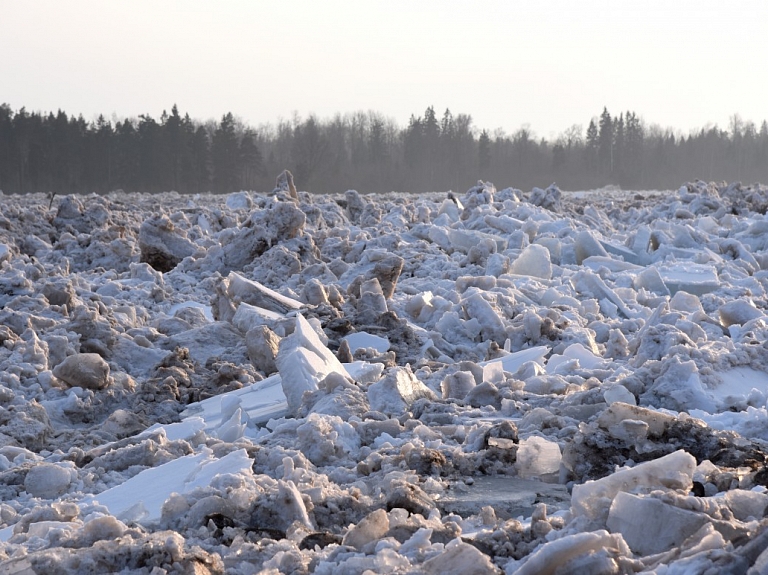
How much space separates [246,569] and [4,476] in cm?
169

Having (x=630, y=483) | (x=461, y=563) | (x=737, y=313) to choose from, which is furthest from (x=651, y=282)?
(x=461, y=563)

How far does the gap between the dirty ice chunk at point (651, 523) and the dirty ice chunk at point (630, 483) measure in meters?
0.09

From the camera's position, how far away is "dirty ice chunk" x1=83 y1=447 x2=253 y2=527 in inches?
104

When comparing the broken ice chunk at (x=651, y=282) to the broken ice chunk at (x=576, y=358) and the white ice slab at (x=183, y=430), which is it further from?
the white ice slab at (x=183, y=430)

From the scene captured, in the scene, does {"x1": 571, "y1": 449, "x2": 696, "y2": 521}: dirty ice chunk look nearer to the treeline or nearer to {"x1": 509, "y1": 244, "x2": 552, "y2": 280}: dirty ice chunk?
{"x1": 509, "y1": 244, "x2": 552, "y2": 280}: dirty ice chunk

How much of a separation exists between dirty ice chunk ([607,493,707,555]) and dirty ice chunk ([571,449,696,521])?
0.09m

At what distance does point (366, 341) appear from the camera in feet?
17.9

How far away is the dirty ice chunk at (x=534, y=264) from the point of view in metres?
7.98

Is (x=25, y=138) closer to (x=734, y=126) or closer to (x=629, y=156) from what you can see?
(x=629, y=156)

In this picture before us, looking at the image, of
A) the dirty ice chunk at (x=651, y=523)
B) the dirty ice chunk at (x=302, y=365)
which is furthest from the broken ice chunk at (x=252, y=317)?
the dirty ice chunk at (x=651, y=523)

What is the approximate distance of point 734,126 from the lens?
7500cm

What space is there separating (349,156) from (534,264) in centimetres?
5302

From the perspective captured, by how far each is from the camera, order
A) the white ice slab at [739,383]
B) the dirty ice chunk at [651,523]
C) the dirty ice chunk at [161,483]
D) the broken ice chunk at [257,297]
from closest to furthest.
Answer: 1. the dirty ice chunk at [651,523]
2. the dirty ice chunk at [161,483]
3. the white ice slab at [739,383]
4. the broken ice chunk at [257,297]

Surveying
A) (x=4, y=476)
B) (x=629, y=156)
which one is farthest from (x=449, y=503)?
(x=629, y=156)
